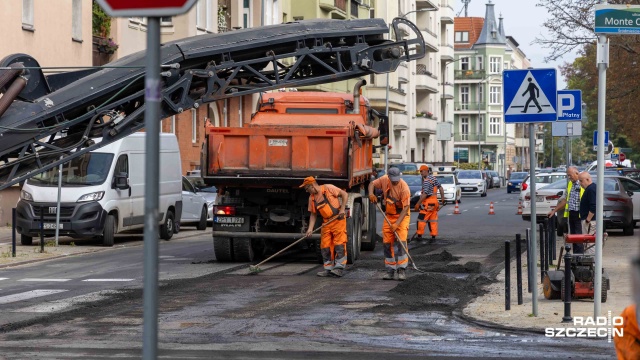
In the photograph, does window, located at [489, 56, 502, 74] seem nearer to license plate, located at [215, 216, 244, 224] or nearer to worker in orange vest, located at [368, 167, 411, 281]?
license plate, located at [215, 216, 244, 224]

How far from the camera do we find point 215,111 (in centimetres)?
4734

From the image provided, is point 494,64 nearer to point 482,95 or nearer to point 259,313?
point 482,95

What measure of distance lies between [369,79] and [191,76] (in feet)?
181

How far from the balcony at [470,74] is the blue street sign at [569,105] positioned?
110863 millimetres

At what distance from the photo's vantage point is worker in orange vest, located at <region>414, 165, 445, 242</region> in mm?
27453

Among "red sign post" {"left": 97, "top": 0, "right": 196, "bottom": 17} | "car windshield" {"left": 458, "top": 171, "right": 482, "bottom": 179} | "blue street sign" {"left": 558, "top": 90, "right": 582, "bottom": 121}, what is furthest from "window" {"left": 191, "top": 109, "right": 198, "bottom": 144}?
"red sign post" {"left": 97, "top": 0, "right": 196, "bottom": 17}

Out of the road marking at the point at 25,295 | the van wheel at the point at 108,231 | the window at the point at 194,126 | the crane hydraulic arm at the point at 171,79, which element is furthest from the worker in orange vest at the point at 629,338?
the window at the point at 194,126

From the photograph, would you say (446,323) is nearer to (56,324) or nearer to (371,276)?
(56,324)

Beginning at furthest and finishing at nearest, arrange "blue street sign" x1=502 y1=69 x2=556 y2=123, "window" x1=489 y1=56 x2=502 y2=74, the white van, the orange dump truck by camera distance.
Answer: "window" x1=489 y1=56 x2=502 y2=74, the white van, the orange dump truck, "blue street sign" x1=502 y1=69 x2=556 y2=123

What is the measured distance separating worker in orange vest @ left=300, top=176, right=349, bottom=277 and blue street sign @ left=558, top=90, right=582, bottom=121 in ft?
12.4

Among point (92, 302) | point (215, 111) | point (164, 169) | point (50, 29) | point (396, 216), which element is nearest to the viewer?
point (92, 302)

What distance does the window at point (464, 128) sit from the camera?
434ft

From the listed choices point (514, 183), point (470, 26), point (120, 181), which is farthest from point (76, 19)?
point (470, 26)

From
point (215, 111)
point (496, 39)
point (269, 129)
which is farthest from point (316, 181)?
point (496, 39)
